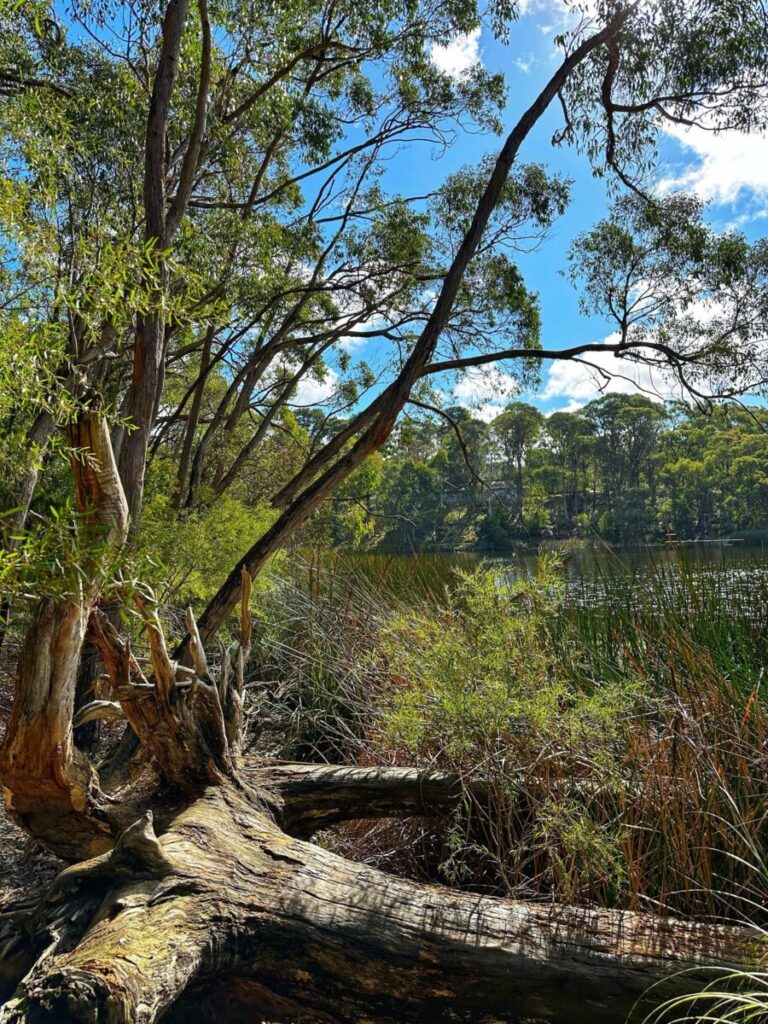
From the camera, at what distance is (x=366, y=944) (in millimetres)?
1602

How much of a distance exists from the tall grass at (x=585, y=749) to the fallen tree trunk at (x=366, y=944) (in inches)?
9.3

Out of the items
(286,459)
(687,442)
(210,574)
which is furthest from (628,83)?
(687,442)

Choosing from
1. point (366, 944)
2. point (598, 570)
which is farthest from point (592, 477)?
point (366, 944)

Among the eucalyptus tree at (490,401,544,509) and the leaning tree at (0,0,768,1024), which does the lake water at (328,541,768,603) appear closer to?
the leaning tree at (0,0,768,1024)

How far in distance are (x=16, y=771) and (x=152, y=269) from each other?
1.51 meters

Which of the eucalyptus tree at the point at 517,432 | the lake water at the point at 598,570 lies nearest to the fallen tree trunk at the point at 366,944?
the lake water at the point at 598,570

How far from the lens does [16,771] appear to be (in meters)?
1.92

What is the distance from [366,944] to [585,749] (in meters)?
1.09

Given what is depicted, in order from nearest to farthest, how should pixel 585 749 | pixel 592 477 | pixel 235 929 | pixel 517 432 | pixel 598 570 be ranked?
1. pixel 235 929
2. pixel 585 749
3. pixel 598 570
4. pixel 517 432
5. pixel 592 477

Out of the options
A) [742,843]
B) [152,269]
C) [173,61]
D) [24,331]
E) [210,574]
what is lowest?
[742,843]

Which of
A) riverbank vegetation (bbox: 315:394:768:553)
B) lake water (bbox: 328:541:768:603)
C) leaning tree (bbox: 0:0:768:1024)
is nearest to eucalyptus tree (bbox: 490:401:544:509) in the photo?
riverbank vegetation (bbox: 315:394:768:553)

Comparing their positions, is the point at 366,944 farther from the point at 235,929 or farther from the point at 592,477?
the point at 592,477

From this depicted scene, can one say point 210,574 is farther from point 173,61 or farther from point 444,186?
point 444,186

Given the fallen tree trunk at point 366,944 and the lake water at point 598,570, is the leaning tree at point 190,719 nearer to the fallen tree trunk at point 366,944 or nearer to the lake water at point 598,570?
the fallen tree trunk at point 366,944
